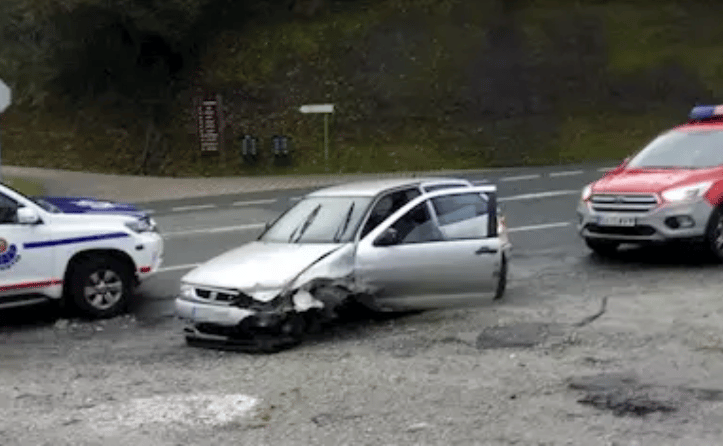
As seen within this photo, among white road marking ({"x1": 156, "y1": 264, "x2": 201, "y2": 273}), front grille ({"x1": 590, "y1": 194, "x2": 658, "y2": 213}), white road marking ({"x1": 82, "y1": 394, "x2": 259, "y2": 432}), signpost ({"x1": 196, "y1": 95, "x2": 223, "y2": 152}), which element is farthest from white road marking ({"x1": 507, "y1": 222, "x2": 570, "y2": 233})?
signpost ({"x1": 196, "y1": 95, "x2": 223, "y2": 152})

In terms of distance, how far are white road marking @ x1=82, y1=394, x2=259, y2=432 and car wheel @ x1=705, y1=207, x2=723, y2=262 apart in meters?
7.06

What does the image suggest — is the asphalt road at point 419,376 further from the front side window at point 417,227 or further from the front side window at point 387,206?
the front side window at point 387,206

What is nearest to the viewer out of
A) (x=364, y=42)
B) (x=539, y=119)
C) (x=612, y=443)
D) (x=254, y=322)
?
(x=612, y=443)

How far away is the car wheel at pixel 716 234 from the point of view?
38.9ft

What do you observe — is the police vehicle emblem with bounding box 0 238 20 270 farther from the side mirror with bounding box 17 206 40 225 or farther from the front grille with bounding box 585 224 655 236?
the front grille with bounding box 585 224 655 236

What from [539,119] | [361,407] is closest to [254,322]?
[361,407]

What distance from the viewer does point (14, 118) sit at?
120 feet

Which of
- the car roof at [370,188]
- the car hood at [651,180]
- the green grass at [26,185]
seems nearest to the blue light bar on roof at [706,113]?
the car hood at [651,180]

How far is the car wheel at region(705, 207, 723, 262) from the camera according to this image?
38.9 ft

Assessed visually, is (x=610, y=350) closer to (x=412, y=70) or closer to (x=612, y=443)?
(x=612, y=443)

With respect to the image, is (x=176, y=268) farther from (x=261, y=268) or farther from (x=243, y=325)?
(x=243, y=325)

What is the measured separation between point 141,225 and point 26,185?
17.6m

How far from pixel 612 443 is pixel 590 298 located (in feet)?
15.8

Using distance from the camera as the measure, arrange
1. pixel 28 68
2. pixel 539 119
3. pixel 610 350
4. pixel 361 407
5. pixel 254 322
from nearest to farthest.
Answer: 1. pixel 361 407
2. pixel 610 350
3. pixel 254 322
4. pixel 539 119
5. pixel 28 68
